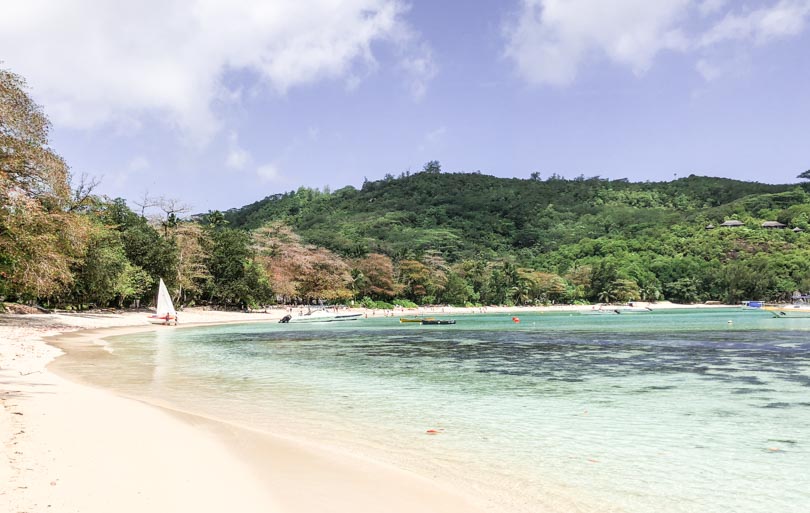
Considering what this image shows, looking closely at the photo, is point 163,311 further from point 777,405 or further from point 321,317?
point 777,405

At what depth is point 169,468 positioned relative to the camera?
673 cm

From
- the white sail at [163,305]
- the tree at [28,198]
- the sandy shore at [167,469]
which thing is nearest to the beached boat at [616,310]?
the white sail at [163,305]

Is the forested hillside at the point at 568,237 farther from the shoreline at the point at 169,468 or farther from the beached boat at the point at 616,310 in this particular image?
the shoreline at the point at 169,468

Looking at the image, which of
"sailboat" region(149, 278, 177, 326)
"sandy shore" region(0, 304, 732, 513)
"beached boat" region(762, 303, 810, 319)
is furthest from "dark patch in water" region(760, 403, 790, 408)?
"beached boat" region(762, 303, 810, 319)

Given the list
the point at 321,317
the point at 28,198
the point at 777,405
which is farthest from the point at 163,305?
the point at 777,405

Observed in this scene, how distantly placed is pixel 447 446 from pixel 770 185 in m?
211

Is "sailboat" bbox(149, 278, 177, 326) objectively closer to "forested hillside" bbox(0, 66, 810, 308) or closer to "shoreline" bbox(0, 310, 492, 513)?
"forested hillside" bbox(0, 66, 810, 308)

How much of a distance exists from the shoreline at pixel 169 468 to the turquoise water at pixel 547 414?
79cm

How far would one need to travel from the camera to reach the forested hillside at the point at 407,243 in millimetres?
28047

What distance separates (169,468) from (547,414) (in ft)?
24.4

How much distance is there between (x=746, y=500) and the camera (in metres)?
6.23

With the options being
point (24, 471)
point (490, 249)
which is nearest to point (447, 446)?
point (24, 471)

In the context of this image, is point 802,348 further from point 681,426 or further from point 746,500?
point 746,500

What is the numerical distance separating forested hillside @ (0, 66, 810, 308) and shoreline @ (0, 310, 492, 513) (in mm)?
17780
